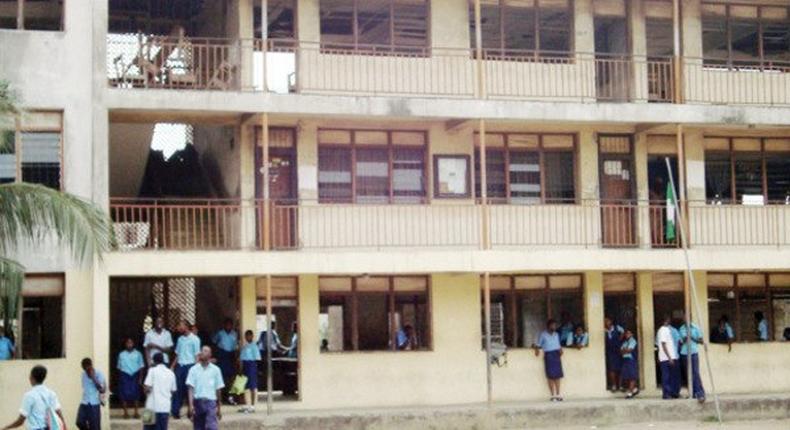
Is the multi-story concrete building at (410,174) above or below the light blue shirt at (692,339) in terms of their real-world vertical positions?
above

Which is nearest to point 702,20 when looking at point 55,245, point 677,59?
point 677,59

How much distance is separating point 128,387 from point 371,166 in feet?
21.3

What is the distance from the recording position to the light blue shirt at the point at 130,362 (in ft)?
80.4

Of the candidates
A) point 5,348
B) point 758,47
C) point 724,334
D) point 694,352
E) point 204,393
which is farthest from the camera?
point 758,47

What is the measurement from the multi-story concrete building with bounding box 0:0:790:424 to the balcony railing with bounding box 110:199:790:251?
44mm

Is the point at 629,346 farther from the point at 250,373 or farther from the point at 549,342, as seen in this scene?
the point at 250,373

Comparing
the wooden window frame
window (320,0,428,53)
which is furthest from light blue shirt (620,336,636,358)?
window (320,0,428,53)

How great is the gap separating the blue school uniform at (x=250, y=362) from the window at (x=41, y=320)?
318 centimetres

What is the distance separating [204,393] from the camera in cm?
1995

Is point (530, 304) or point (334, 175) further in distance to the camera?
point (530, 304)

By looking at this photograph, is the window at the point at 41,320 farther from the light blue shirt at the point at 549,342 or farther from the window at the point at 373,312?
the light blue shirt at the point at 549,342

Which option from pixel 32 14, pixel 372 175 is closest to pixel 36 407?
pixel 32 14

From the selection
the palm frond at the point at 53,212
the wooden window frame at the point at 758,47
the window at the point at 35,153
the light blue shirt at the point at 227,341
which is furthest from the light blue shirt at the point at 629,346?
the palm frond at the point at 53,212

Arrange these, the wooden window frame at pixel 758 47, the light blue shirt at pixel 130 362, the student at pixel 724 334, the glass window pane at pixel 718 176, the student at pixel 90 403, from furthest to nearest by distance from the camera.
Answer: the wooden window frame at pixel 758 47 < the glass window pane at pixel 718 176 < the student at pixel 724 334 < the light blue shirt at pixel 130 362 < the student at pixel 90 403
